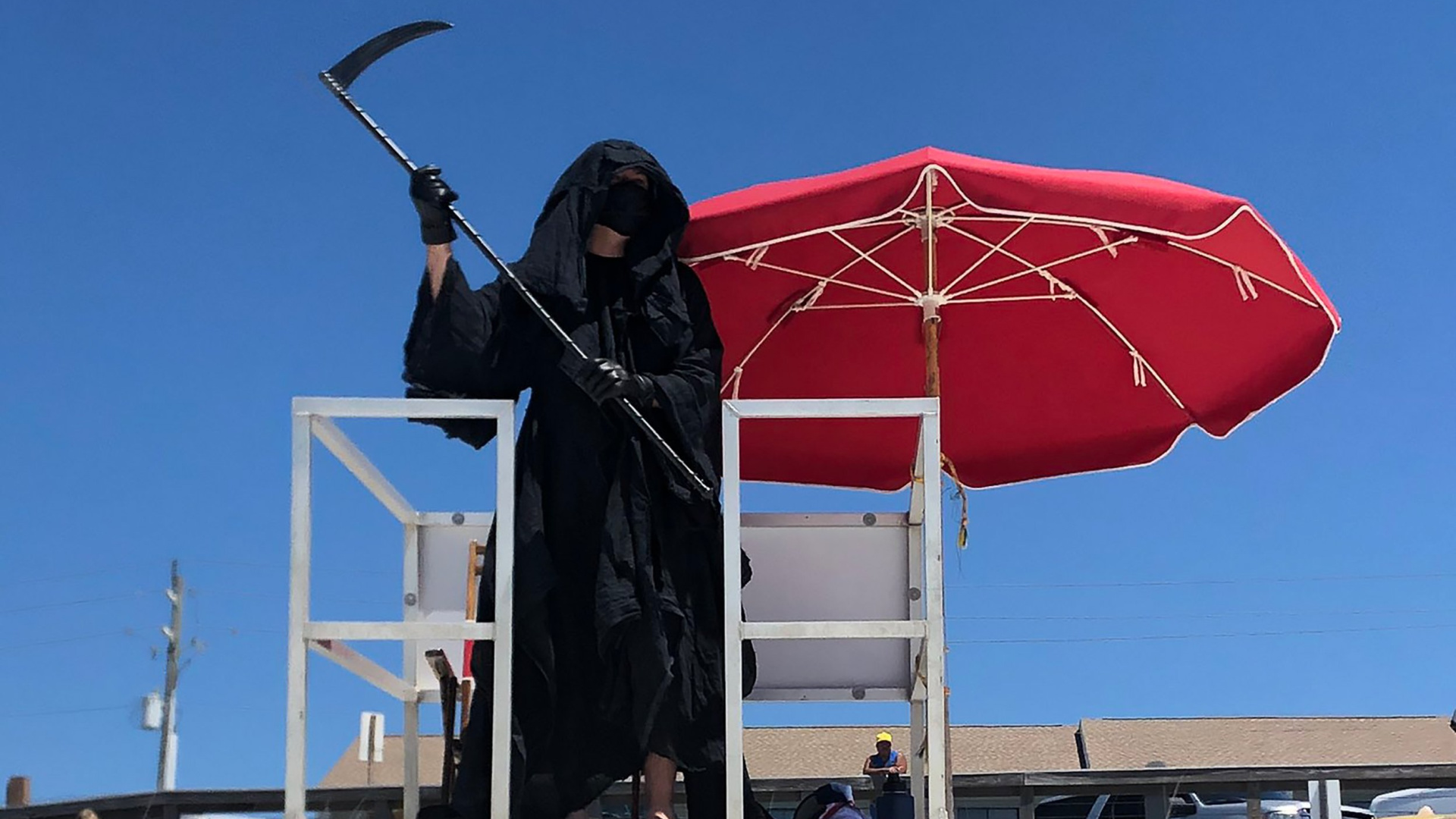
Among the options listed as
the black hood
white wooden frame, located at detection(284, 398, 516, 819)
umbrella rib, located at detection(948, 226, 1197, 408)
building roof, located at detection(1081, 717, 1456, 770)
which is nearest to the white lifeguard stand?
white wooden frame, located at detection(284, 398, 516, 819)

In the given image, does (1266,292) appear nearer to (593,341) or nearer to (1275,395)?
(1275,395)

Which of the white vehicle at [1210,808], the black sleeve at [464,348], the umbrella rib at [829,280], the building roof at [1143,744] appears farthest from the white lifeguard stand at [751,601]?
the building roof at [1143,744]

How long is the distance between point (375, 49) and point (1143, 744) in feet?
103

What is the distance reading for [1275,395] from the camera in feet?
23.3

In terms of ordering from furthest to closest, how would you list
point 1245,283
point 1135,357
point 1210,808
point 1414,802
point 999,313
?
point 1210,808
point 1414,802
point 999,313
point 1135,357
point 1245,283

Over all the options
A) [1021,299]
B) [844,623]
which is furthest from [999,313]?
[844,623]

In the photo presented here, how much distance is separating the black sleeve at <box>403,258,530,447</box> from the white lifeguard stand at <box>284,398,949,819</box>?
0.32 metres

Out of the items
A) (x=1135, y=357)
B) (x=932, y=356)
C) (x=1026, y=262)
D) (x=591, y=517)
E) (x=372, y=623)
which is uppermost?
(x=1026, y=262)

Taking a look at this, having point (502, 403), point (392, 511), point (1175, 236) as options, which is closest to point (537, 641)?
point (502, 403)

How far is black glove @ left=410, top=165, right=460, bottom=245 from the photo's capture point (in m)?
4.87

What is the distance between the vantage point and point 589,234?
530cm

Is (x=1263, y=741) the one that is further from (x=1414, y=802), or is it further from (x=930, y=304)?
(x=930, y=304)

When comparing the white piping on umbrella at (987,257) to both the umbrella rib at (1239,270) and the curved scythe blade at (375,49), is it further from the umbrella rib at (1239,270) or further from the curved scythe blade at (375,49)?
the curved scythe blade at (375,49)

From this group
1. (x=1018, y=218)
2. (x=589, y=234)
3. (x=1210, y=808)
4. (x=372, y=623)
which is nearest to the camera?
(x=372, y=623)
